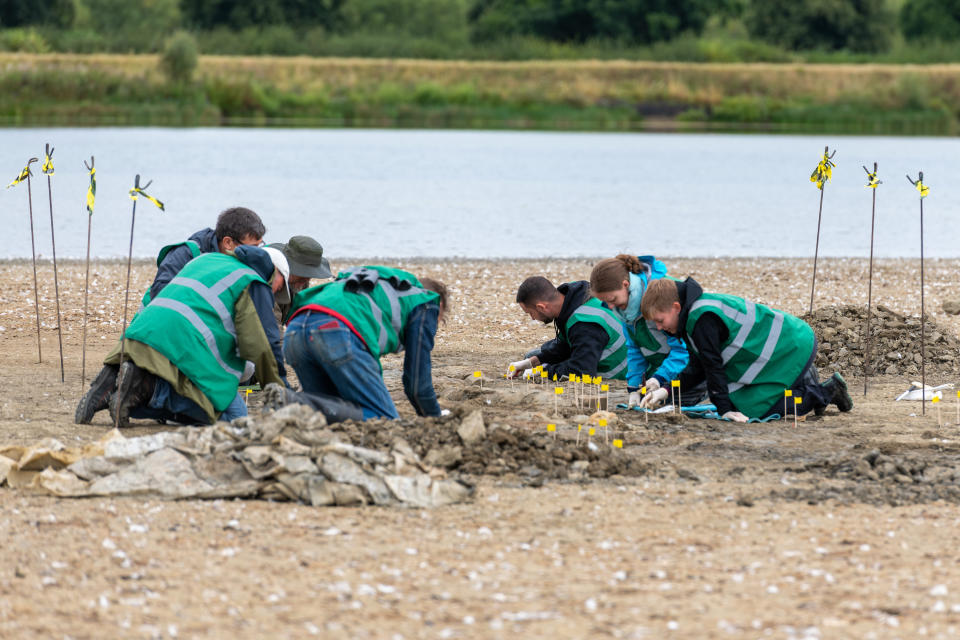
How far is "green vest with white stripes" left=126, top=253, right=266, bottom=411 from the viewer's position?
6.91m

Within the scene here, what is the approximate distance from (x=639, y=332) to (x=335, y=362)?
95.5 inches

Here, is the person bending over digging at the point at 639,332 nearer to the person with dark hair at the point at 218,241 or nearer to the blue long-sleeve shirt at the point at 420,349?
the blue long-sleeve shirt at the point at 420,349

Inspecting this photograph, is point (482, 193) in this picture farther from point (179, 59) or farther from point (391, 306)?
point (179, 59)

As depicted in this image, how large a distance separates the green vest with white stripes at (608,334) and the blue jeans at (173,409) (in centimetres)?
241

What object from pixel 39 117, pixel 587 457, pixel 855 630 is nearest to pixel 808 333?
pixel 587 457

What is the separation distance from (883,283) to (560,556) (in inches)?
422

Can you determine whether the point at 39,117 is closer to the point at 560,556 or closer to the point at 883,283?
the point at 883,283

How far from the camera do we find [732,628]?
13.9ft

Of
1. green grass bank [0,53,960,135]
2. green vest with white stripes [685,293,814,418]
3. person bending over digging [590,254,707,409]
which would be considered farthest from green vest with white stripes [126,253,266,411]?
green grass bank [0,53,960,135]

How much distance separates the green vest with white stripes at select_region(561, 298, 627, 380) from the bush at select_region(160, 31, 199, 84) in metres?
41.5

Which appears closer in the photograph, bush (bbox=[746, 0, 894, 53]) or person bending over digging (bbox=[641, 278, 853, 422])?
person bending over digging (bbox=[641, 278, 853, 422])

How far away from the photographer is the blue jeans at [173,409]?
7137 millimetres

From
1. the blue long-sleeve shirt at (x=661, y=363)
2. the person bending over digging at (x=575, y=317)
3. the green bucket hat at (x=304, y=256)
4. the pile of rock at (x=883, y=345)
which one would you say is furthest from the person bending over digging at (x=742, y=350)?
the green bucket hat at (x=304, y=256)

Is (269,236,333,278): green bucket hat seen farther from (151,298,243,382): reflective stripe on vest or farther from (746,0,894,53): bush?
(746,0,894,53): bush
